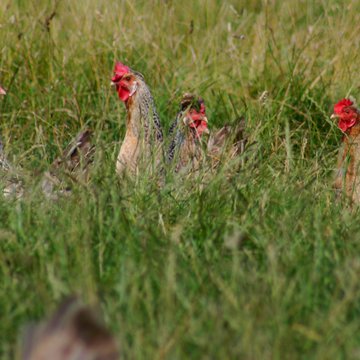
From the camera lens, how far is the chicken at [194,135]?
5.11 meters

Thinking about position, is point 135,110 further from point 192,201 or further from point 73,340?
point 73,340

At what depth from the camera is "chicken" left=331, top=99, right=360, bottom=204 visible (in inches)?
189

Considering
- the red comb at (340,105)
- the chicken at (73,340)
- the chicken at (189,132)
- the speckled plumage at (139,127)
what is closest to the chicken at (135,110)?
the speckled plumage at (139,127)

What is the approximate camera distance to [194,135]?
5.42 meters

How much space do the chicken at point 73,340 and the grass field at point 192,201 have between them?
0.25 metres

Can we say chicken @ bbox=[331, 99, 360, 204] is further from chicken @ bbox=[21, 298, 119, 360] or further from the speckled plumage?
chicken @ bbox=[21, 298, 119, 360]

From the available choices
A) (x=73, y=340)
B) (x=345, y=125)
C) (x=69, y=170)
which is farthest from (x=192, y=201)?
(x=73, y=340)

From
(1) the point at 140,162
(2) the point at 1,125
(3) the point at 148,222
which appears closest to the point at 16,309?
(3) the point at 148,222

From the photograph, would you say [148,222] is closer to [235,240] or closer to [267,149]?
[235,240]

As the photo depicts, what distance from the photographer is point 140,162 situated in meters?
4.68

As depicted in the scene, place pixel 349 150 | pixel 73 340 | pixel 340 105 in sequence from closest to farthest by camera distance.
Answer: pixel 73 340 < pixel 349 150 < pixel 340 105

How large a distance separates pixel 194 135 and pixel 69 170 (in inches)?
37.6

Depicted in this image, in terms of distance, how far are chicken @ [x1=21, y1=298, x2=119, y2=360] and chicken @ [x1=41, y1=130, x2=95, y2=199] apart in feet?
4.55

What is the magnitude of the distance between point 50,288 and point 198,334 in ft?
1.86
